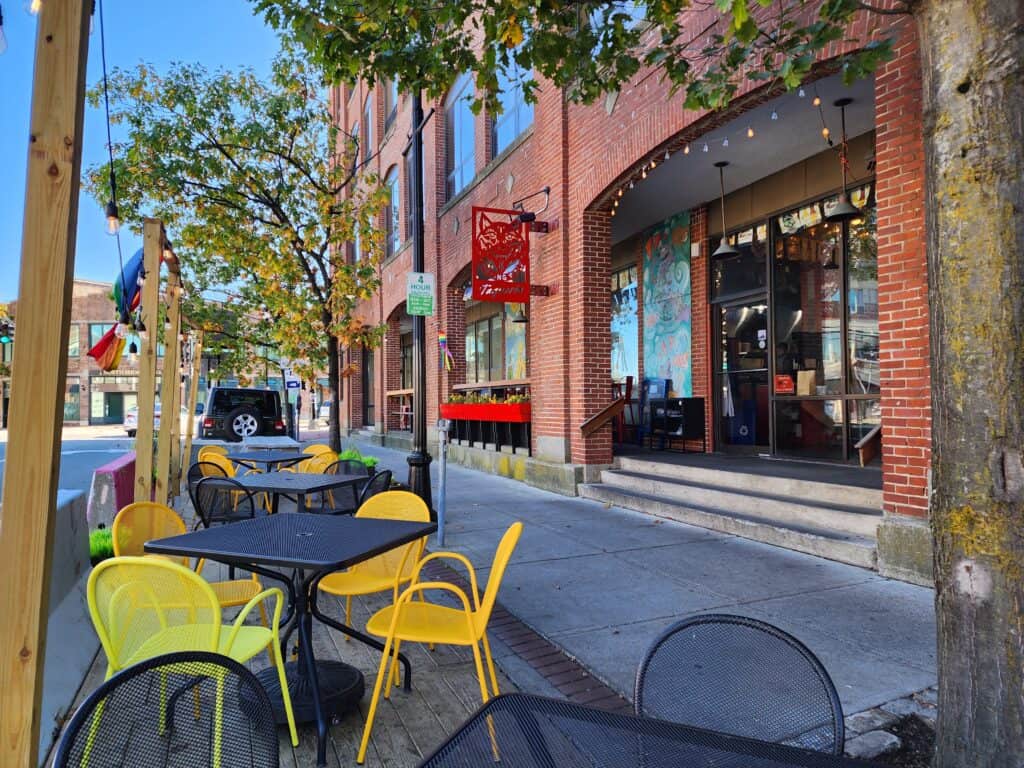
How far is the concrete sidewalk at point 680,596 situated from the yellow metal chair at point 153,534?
153 centimetres

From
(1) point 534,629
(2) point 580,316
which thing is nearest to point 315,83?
(2) point 580,316

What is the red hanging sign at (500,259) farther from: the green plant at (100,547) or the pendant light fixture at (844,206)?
the green plant at (100,547)

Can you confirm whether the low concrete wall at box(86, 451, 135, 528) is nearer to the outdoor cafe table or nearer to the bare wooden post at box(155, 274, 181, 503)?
the bare wooden post at box(155, 274, 181, 503)

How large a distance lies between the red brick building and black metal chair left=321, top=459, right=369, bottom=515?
134 inches

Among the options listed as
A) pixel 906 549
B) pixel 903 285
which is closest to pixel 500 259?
pixel 903 285

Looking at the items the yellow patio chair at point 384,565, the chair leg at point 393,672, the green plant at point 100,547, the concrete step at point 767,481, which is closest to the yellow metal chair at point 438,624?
the chair leg at point 393,672

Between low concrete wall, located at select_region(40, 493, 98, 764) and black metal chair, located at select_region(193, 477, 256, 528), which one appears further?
black metal chair, located at select_region(193, 477, 256, 528)

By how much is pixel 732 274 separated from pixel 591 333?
9.05ft

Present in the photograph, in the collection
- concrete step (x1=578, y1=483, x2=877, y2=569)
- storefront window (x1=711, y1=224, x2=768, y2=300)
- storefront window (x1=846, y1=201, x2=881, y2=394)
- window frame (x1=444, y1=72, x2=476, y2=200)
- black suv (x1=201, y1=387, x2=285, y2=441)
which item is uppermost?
window frame (x1=444, y1=72, x2=476, y2=200)

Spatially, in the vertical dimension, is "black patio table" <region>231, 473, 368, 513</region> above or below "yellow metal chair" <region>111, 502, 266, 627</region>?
above

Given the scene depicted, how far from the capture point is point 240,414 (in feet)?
51.9

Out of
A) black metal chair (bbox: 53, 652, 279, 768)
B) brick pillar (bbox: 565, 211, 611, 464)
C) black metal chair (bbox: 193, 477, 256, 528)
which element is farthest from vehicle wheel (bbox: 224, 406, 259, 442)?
black metal chair (bbox: 53, 652, 279, 768)

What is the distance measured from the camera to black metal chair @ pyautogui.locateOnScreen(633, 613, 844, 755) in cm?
193

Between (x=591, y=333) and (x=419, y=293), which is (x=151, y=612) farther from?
(x=591, y=333)
